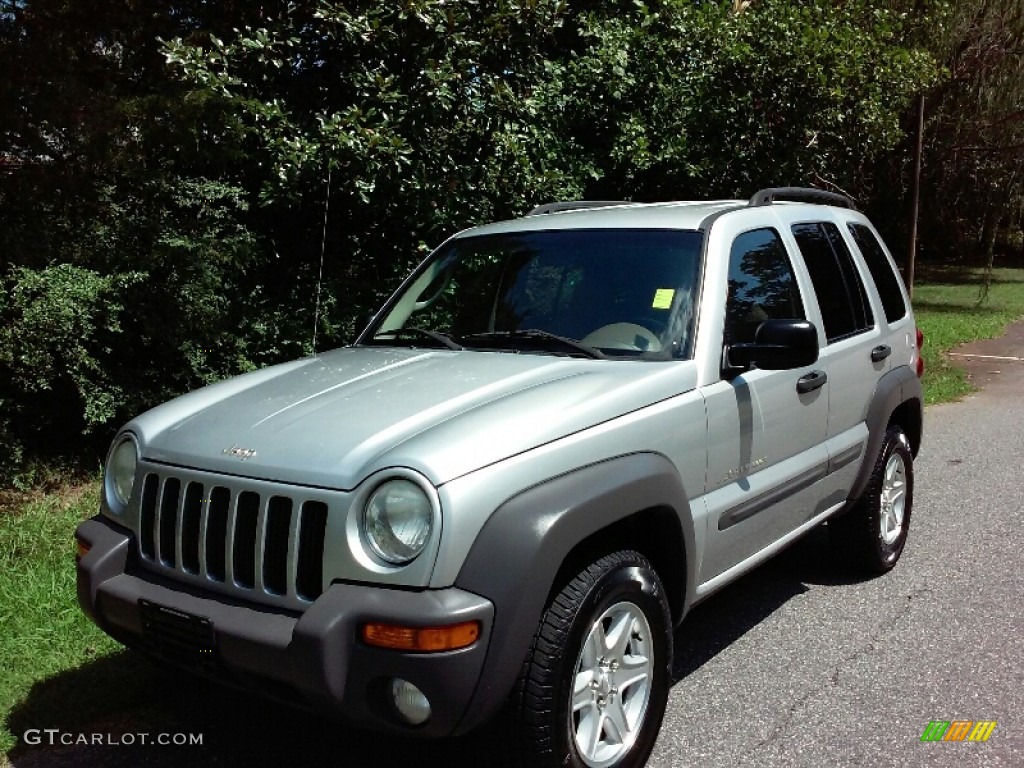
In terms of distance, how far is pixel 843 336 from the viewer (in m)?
4.90

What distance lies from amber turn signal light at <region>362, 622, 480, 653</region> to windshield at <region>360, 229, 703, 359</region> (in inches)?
55.1

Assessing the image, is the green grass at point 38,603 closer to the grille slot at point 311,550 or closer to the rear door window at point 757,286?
the grille slot at point 311,550

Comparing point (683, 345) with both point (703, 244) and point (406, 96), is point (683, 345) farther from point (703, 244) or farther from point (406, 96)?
point (406, 96)

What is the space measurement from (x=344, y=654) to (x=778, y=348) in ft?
6.47

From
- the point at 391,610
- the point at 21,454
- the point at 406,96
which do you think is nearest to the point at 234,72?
the point at 406,96

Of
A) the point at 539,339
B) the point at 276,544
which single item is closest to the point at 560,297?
the point at 539,339

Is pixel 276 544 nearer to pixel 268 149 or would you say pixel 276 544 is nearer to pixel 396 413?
pixel 396 413

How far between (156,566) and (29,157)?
16.5 ft

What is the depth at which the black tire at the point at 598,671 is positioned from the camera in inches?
114

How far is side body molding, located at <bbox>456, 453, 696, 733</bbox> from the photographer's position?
2.77 metres

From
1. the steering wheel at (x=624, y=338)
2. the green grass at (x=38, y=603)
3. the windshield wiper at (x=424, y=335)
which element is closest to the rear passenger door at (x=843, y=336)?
the steering wheel at (x=624, y=338)

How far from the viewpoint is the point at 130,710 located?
154 inches

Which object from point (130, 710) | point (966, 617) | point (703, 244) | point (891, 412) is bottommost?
point (130, 710)

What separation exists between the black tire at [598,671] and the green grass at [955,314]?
8714 millimetres
